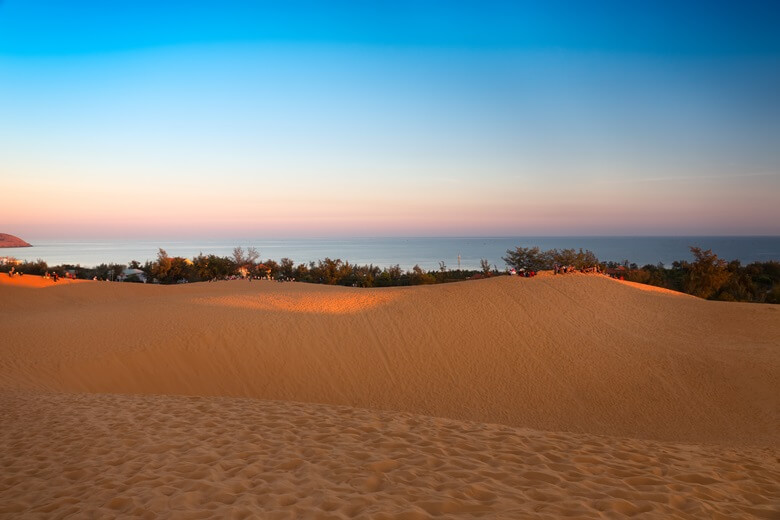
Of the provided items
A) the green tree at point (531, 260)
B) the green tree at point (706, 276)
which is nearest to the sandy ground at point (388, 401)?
the green tree at point (706, 276)

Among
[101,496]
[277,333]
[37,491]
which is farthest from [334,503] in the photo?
[277,333]

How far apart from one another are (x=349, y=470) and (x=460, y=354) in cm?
875

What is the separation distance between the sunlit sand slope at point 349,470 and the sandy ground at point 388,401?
3 centimetres

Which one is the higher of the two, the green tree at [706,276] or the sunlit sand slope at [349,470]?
the green tree at [706,276]

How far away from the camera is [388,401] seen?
11.5m

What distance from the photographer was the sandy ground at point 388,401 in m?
4.85

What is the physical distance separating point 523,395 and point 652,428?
279 cm

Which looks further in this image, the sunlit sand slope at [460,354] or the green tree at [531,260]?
the green tree at [531,260]

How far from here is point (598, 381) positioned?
12.1m

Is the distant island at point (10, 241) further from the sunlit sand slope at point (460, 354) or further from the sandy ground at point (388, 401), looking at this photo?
the sunlit sand slope at point (460, 354)

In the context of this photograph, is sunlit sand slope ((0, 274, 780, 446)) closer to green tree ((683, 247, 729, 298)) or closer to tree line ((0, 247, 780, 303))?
green tree ((683, 247, 729, 298))

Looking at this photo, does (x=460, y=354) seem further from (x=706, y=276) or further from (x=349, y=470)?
(x=706, y=276)

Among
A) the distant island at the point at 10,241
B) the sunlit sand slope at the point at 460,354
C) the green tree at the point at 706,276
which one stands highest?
the distant island at the point at 10,241

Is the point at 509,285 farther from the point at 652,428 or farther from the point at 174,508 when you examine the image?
the point at 174,508
